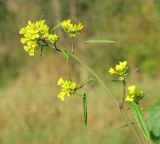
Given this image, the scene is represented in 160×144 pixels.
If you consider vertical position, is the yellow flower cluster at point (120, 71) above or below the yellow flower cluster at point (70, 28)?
below

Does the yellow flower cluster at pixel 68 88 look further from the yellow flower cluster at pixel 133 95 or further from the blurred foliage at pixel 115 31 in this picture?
the blurred foliage at pixel 115 31

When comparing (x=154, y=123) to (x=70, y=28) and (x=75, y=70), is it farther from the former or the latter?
(x=75, y=70)

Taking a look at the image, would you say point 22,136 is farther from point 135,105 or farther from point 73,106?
point 135,105

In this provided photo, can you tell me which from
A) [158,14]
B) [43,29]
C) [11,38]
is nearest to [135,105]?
[43,29]

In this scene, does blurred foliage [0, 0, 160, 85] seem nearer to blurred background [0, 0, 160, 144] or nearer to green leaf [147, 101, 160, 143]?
blurred background [0, 0, 160, 144]

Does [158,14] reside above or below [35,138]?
above

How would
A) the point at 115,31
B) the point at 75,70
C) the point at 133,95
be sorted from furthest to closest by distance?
1. the point at 115,31
2. the point at 75,70
3. the point at 133,95

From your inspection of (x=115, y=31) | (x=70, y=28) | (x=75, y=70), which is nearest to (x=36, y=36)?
(x=70, y=28)

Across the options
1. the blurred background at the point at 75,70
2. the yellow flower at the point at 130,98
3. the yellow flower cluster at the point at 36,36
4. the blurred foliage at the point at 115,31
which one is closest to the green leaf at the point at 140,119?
the yellow flower at the point at 130,98
